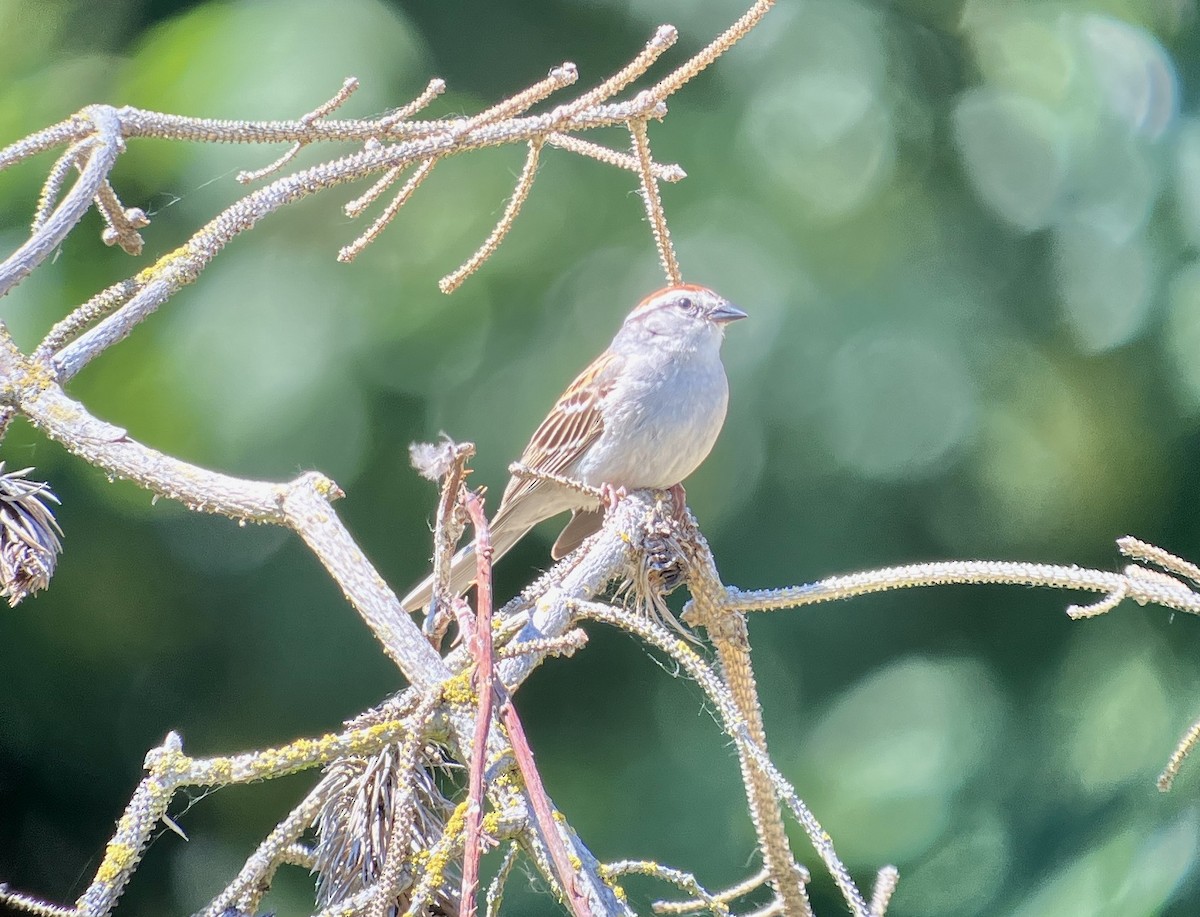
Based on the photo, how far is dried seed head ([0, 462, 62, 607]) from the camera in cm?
137

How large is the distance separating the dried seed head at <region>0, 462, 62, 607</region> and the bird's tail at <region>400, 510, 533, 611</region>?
110 centimetres

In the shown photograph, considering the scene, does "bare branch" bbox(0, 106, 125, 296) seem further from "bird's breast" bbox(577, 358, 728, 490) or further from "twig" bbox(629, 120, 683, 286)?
"bird's breast" bbox(577, 358, 728, 490)

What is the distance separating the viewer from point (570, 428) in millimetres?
3246

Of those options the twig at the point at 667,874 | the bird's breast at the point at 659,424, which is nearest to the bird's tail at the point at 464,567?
the bird's breast at the point at 659,424

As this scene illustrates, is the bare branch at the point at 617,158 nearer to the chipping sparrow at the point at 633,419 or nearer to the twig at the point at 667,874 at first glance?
the twig at the point at 667,874

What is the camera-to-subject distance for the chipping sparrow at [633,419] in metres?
2.97

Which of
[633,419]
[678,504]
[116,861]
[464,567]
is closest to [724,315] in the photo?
[633,419]

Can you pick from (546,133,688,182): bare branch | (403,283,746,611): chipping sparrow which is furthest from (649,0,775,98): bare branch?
(403,283,746,611): chipping sparrow

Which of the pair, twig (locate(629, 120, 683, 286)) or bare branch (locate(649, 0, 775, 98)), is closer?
bare branch (locate(649, 0, 775, 98))

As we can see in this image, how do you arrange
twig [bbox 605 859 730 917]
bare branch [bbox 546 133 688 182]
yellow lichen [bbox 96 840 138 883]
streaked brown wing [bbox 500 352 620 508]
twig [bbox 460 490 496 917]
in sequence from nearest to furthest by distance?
twig [bbox 460 490 496 917] < yellow lichen [bbox 96 840 138 883] < twig [bbox 605 859 730 917] < bare branch [bbox 546 133 688 182] < streaked brown wing [bbox 500 352 620 508]

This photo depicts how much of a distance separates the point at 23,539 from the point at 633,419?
1.82m

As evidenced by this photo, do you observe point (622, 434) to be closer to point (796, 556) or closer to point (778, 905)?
point (796, 556)

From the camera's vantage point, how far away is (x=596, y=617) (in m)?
1.28

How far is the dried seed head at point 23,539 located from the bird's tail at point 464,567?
3.62 feet
